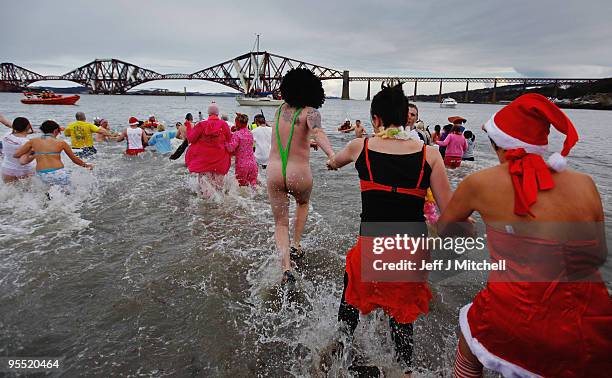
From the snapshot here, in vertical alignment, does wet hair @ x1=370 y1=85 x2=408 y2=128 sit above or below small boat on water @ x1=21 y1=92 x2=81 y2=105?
below

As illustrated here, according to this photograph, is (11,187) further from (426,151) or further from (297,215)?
(426,151)

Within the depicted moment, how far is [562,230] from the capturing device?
1.30 m

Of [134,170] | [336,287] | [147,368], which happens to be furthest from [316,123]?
[134,170]

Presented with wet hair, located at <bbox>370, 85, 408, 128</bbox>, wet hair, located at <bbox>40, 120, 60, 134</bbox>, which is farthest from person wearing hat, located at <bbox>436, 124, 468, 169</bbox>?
wet hair, located at <bbox>40, 120, 60, 134</bbox>

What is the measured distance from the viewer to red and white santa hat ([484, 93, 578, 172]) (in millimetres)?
1354

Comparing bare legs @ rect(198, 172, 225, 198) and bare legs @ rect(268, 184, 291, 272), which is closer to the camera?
bare legs @ rect(268, 184, 291, 272)

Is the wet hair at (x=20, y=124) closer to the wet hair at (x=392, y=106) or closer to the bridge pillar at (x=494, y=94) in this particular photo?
the wet hair at (x=392, y=106)

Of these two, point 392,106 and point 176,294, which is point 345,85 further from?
point 392,106

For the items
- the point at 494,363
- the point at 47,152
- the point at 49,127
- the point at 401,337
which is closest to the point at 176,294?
the point at 401,337

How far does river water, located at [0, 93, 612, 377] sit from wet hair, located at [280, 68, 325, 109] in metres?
1.95

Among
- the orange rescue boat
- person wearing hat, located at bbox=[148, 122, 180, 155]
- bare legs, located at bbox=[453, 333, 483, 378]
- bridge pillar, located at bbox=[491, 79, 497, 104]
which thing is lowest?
bare legs, located at bbox=[453, 333, 483, 378]

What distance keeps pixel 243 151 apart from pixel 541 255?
5973 mm

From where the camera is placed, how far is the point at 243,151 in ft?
22.3

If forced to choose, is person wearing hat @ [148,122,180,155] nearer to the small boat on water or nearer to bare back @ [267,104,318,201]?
bare back @ [267,104,318,201]
